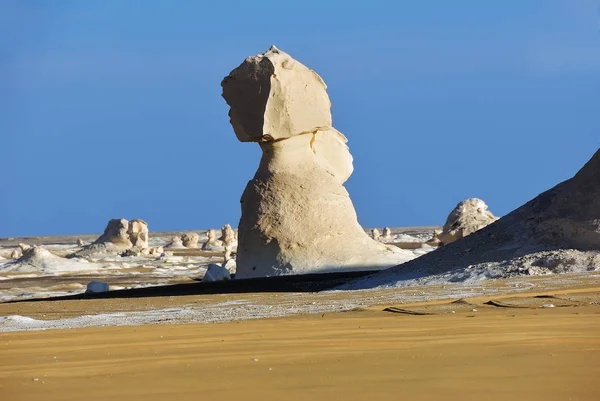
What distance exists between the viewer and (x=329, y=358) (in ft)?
22.2

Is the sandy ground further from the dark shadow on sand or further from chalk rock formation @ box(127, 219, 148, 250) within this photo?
chalk rock formation @ box(127, 219, 148, 250)

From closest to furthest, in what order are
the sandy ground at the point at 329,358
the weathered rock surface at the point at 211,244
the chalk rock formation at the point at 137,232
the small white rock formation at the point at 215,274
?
the sandy ground at the point at 329,358 < the small white rock formation at the point at 215,274 < the chalk rock formation at the point at 137,232 < the weathered rock surface at the point at 211,244

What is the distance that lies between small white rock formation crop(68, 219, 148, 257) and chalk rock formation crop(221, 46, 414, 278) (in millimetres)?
27233

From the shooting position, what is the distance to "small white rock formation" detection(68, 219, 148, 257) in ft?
166

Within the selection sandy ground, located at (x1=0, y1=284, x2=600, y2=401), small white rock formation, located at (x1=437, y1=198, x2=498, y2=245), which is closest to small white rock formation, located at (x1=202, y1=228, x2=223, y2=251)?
small white rock formation, located at (x1=437, y1=198, x2=498, y2=245)

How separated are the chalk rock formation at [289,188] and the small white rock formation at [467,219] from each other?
5062 millimetres

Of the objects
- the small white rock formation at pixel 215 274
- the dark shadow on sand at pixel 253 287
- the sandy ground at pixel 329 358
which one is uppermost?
the small white rock formation at pixel 215 274

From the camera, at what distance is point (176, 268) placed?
3753 centimetres

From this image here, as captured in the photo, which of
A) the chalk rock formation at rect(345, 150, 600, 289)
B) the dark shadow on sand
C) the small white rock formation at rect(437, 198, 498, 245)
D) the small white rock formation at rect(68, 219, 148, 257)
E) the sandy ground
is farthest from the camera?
the small white rock formation at rect(68, 219, 148, 257)

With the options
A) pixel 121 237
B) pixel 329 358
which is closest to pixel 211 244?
pixel 121 237

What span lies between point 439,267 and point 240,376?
11.2 meters

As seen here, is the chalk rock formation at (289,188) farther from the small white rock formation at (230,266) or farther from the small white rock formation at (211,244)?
the small white rock formation at (211,244)

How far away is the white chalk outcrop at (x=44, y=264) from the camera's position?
38.8 meters

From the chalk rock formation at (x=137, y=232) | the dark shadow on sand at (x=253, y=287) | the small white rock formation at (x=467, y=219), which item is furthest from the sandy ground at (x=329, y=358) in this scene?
the chalk rock formation at (x=137, y=232)
